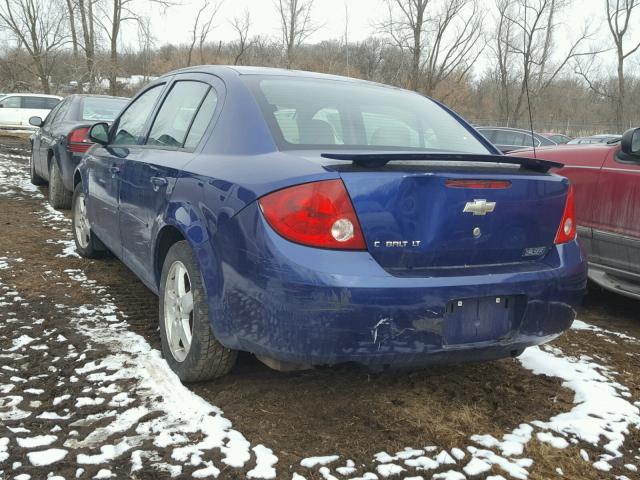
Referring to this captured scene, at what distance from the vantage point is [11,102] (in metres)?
21.3

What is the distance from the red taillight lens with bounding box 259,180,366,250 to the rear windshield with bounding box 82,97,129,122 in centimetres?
621

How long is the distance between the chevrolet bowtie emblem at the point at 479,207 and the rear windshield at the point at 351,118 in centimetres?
64

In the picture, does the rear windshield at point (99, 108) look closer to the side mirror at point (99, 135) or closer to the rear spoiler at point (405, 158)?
the side mirror at point (99, 135)

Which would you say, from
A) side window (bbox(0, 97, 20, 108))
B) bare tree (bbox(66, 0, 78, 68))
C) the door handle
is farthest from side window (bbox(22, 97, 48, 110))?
the door handle

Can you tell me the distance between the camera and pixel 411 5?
25.1m

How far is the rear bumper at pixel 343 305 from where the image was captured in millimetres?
2162

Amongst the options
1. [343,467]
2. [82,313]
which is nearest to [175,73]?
[82,313]

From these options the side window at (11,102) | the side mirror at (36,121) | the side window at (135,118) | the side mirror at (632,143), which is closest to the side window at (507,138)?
the side mirror at (36,121)

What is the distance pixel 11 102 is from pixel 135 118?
66.6 feet

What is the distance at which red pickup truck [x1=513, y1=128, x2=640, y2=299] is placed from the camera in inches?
156

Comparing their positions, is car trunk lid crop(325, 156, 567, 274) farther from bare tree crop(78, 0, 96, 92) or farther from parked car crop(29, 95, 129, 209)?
bare tree crop(78, 0, 96, 92)

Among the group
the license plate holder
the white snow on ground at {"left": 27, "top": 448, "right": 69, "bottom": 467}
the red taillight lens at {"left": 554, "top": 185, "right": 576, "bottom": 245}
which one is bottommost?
the white snow on ground at {"left": 27, "top": 448, "right": 69, "bottom": 467}

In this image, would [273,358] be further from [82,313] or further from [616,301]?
[616,301]

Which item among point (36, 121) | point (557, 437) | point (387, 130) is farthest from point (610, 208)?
point (36, 121)
